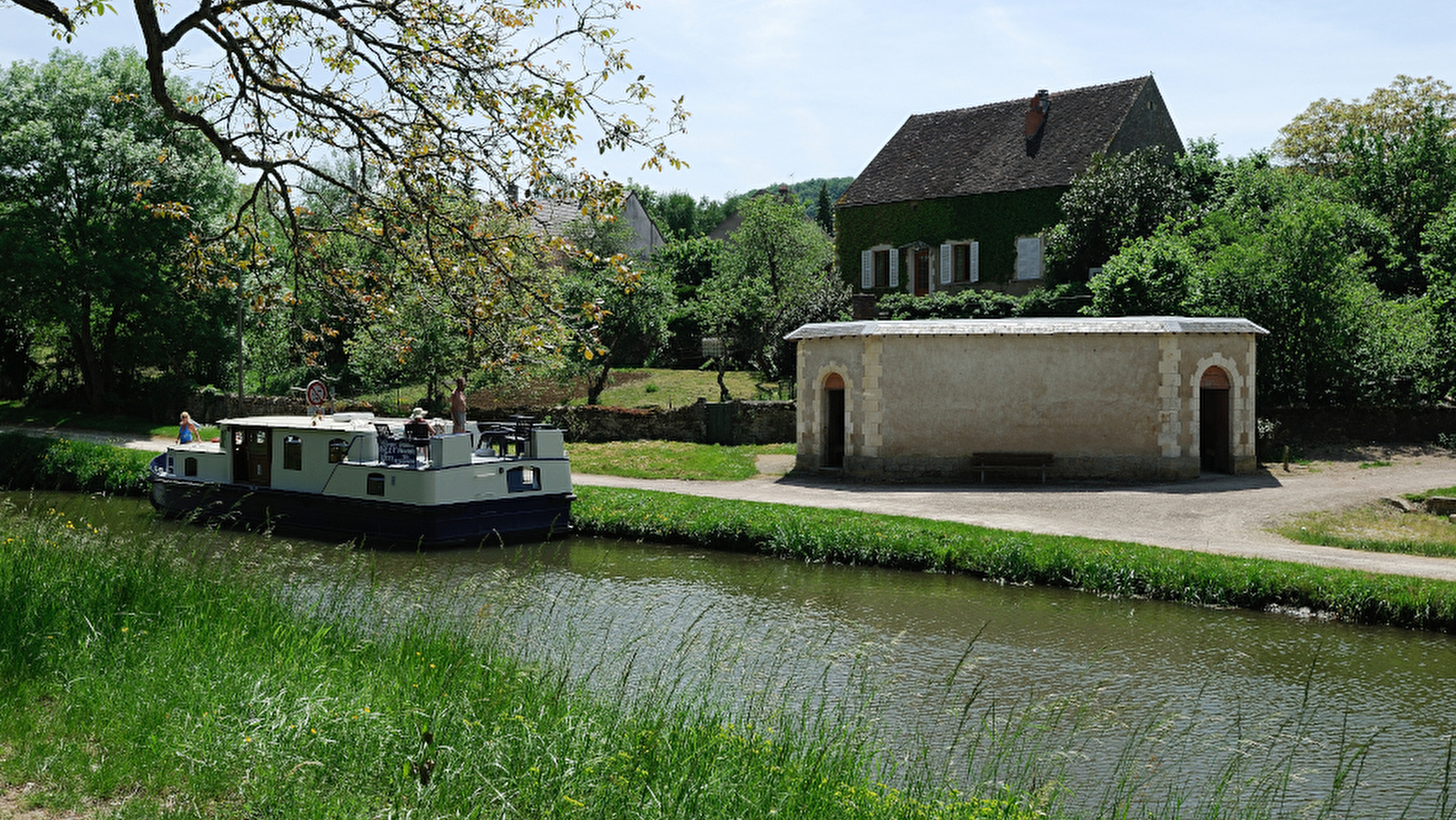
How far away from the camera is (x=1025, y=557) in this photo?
15.1m

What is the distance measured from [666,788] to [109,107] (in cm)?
3435

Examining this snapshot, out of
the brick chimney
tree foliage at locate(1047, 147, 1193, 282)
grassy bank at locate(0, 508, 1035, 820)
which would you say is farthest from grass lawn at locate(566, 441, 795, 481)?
the brick chimney

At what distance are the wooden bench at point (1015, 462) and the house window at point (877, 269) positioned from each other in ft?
67.3

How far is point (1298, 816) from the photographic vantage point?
664 centimetres

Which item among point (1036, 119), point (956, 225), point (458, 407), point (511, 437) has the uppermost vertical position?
point (1036, 119)

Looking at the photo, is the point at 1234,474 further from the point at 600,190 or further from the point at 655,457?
the point at 600,190

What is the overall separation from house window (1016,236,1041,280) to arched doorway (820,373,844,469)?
16.8 m

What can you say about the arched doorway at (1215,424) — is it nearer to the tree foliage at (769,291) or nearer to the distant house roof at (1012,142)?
the tree foliage at (769,291)

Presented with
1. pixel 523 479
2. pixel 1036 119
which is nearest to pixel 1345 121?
pixel 1036 119

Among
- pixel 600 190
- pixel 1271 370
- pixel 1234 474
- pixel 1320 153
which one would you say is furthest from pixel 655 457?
pixel 1320 153

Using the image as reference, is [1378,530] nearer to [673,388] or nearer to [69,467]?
[673,388]

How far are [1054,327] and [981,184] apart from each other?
1861 cm

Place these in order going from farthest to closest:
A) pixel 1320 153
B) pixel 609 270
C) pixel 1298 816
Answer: pixel 1320 153 < pixel 609 270 < pixel 1298 816

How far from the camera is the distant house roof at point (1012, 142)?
3859 centimetres
